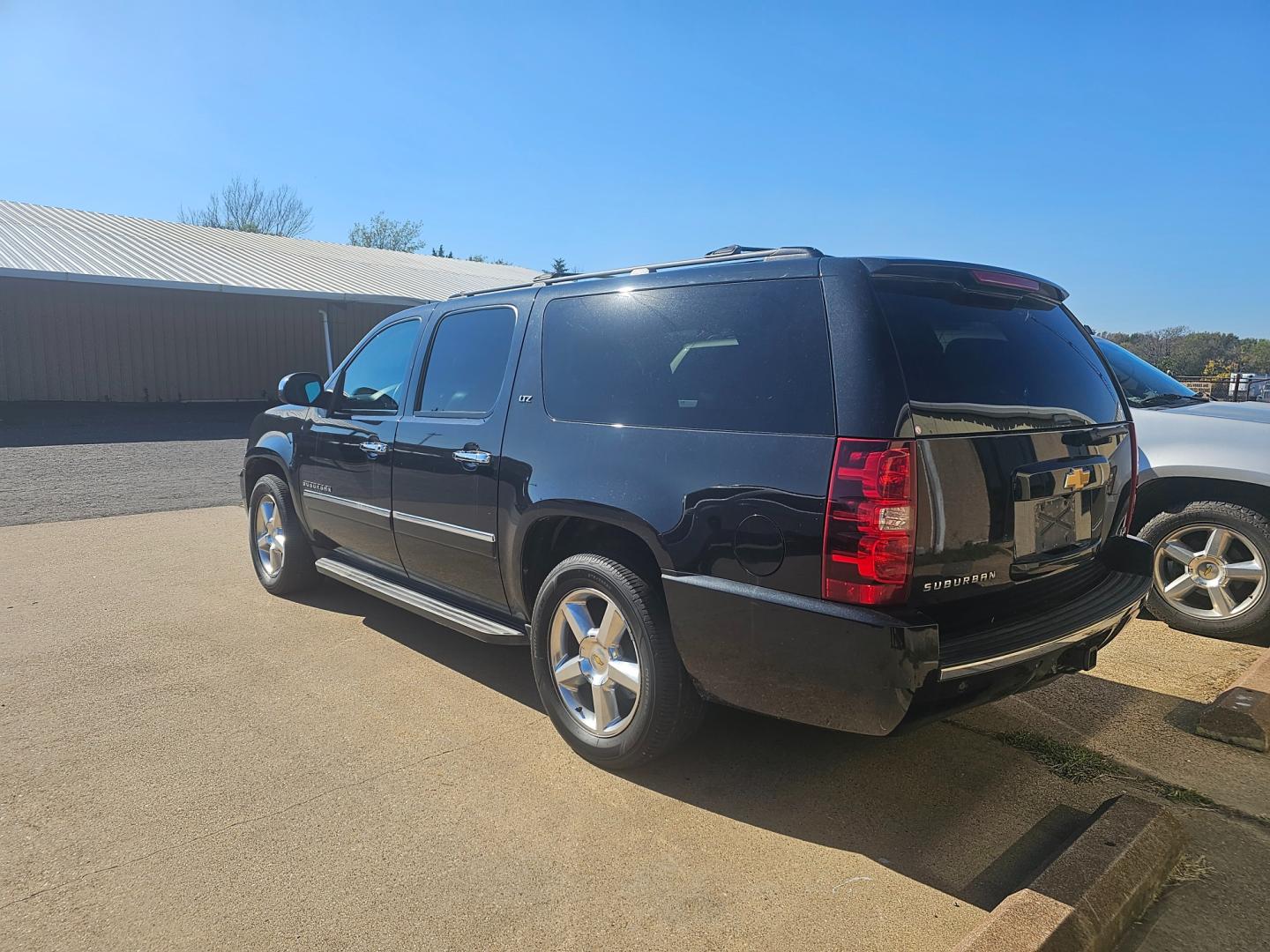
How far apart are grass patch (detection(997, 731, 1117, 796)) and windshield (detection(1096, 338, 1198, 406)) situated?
2.80m

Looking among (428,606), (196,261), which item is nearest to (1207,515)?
(428,606)

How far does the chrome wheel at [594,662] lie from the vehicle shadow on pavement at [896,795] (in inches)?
9.1

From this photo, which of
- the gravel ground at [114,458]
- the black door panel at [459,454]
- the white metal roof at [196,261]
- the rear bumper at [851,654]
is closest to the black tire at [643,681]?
the rear bumper at [851,654]

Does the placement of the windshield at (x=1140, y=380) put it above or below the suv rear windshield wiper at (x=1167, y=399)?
above

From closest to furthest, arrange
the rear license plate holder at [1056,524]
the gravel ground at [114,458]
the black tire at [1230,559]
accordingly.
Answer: the rear license plate holder at [1056,524]
the black tire at [1230,559]
the gravel ground at [114,458]

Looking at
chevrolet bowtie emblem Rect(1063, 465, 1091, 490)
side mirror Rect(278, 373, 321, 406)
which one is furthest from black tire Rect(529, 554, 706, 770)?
side mirror Rect(278, 373, 321, 406)

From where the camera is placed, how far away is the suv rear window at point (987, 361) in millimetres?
2658

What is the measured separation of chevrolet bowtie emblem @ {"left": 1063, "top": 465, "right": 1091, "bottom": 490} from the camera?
302 cm

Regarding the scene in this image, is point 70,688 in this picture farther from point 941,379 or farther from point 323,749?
point 941,379

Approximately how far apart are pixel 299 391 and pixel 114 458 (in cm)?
957

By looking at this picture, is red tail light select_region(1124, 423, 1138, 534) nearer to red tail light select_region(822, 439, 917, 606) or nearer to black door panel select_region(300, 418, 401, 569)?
red tail light select_region(822, 439, 917, 606)

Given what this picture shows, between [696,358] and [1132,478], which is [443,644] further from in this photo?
[1132,478]

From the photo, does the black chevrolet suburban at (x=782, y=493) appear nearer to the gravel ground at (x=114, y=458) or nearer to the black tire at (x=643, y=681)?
the black tire at (x=643, y=681)

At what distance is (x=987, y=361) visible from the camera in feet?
9.50
